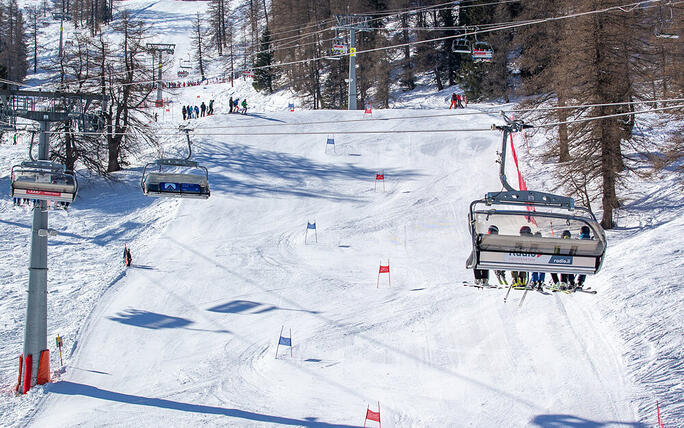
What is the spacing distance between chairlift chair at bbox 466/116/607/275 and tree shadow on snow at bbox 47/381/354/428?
17.9ft

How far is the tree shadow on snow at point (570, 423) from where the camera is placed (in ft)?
43.1

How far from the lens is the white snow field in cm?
1480

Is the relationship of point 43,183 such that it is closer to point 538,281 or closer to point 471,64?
point 538,281

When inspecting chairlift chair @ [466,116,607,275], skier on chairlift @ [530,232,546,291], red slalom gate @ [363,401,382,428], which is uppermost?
chairlift chair @ [466,116,607,275]

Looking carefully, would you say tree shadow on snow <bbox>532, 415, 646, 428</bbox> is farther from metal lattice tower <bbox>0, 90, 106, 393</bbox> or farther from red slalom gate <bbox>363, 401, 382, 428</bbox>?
metal lattice tower <bbox>0, 90, 106, 393</bbox>

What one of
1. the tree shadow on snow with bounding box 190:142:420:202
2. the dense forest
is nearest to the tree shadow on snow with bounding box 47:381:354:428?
the dense forest

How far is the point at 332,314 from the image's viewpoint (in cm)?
1977

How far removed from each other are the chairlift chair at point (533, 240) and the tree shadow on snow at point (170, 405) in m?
5.45

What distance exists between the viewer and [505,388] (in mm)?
15062

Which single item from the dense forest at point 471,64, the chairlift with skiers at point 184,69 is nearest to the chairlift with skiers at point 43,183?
the dense forest at point 471,64

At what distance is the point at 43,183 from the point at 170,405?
6661mm

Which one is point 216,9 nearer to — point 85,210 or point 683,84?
point 85,210

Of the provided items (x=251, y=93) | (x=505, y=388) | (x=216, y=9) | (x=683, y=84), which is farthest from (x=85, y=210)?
(x=216, y=9)

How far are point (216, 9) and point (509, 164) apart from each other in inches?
2861
